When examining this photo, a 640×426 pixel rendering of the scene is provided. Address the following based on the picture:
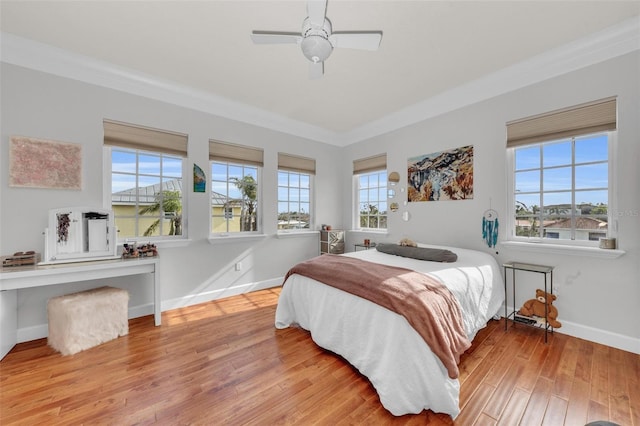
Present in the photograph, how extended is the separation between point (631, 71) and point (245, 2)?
10.1 feet

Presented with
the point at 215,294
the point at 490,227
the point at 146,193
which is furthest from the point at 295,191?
the point at 490,227

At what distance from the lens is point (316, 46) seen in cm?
159

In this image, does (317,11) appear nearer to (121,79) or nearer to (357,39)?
(357,39)

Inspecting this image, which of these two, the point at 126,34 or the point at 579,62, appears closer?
the point at 126,34

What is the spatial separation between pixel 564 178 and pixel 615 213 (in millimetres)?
475

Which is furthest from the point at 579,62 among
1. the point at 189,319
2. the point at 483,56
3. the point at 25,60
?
the point at 25,60

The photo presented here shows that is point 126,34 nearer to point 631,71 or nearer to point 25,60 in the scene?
point 25,60

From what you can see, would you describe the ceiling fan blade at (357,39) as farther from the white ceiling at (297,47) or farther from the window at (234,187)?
the window at (234,187)

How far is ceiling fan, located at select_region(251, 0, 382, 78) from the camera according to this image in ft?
5.09

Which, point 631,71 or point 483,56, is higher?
point 483,56

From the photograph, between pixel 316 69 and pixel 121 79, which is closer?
pixel 316 69

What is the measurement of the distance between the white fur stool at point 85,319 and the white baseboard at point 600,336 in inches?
162

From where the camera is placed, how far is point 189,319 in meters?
2.71

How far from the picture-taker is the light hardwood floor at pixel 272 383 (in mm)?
1431
